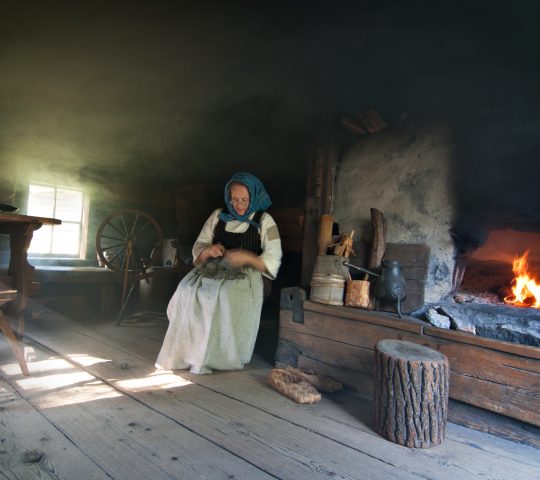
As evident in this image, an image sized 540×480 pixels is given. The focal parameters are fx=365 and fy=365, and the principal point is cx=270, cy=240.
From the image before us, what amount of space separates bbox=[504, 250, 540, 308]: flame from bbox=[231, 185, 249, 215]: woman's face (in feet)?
6.89

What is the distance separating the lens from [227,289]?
108 inches

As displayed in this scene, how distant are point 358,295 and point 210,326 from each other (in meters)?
1.08

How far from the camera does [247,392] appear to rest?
7.70 feet

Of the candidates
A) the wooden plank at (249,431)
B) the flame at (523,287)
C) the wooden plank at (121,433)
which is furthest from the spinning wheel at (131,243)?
the flame at (523,287)

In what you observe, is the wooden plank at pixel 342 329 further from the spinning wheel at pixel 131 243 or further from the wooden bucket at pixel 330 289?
the spinning wheel at pixel 131 243

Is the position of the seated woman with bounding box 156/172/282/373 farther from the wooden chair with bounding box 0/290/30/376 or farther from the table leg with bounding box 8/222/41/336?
the table leg with bounding box 8/222/41/336

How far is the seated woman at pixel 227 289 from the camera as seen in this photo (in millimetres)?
2699

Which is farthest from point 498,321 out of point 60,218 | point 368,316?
point 60,218

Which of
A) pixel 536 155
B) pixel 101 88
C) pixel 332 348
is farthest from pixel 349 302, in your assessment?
pixel 101 88

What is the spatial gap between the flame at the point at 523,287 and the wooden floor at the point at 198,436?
1.15 m

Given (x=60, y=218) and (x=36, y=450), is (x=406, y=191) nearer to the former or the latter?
(x=36, y=450)

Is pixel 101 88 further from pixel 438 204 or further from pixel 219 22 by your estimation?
pixel 438 204

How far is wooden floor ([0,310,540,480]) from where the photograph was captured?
58.9 inches

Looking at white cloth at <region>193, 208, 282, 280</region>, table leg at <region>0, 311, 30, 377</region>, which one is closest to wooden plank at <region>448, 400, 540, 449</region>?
white cloth at <region>193, 208, 282, 280</region>
